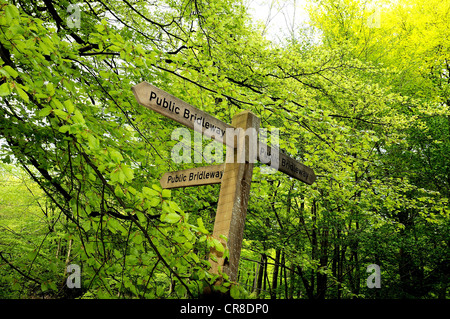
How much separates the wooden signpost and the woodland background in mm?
259

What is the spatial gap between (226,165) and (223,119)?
3424 millimetres

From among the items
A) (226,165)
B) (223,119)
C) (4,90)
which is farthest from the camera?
(223,119)

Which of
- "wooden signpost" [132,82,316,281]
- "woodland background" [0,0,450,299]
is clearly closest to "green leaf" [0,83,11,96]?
"woodland background" [0,0,450,299]

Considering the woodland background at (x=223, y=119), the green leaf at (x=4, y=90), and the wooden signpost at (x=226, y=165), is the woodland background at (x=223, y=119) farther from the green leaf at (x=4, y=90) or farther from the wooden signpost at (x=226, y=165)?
the wooden signpost at (x=226, y=165)

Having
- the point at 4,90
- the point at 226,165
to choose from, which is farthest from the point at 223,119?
the point at 4,90

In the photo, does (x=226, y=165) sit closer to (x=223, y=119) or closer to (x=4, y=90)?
(x=4, y=90)

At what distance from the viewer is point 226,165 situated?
2211 millimetres

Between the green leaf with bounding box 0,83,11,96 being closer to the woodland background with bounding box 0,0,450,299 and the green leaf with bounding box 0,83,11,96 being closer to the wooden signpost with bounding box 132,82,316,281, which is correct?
Result: the woodland background with bounding box 0,0,450,299

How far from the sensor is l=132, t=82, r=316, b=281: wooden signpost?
1954mm

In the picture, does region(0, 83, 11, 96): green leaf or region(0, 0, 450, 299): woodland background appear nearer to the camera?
region(0, 83, 11, 96): green leaf

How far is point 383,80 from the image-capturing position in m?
10.8

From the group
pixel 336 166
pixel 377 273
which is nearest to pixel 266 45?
pixel 336 166

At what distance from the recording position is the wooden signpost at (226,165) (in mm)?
1954

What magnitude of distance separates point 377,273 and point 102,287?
9.26 meters
